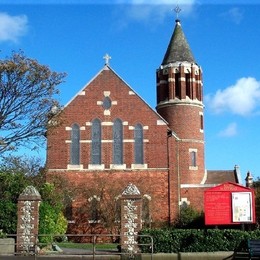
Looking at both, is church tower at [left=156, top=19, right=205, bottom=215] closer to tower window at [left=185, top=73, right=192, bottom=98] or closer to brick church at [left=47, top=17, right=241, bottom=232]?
tower window at [left=185, top=73, right=192, bottom=98]

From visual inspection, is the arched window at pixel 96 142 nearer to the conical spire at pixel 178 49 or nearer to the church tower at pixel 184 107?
the church tower at pixel 184 107

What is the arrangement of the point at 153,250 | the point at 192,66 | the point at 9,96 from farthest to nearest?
1. the point at 192,66
2. the point at 9,96
3. the point at 153,250

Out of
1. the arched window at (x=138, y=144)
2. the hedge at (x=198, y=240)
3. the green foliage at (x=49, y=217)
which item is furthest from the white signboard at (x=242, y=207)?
the arched window at (x=138, y=144)

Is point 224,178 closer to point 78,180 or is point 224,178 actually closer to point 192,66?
point 192,66

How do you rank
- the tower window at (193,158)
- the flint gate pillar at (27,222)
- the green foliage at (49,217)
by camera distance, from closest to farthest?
the flint gate pillar at (27,222)
the green foliage at (49,217)
the tower window at (193,158)

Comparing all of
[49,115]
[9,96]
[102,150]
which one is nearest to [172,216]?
[102,150]

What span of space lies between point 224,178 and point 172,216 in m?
8.44

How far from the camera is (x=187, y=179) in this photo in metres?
40.4

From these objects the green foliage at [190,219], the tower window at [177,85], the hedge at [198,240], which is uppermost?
the tower window at [177,85]

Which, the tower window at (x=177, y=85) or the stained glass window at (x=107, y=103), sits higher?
the tower window at (x=177, y=85)

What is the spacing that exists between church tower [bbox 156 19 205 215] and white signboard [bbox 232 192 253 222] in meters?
17.5

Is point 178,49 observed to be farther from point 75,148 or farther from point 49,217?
point 49,217

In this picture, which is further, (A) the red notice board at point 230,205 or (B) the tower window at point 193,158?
(B) the tower window at point 193,158

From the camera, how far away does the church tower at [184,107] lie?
4122 cm
